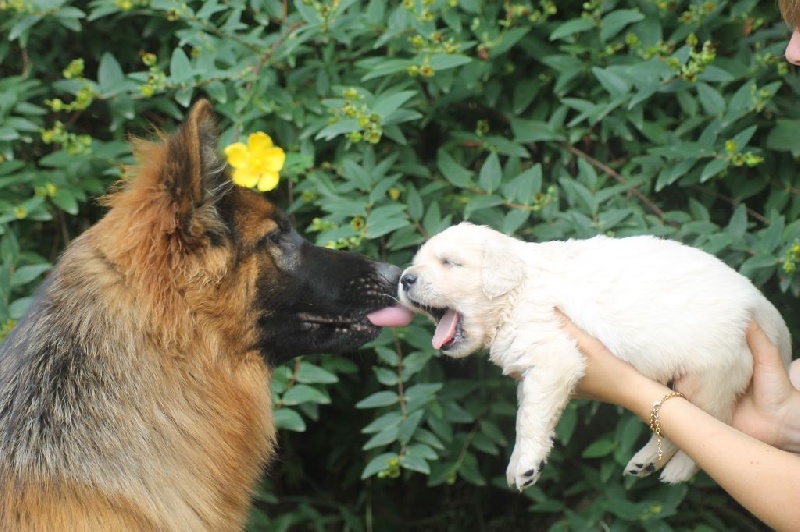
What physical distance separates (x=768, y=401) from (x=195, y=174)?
170 centimetres

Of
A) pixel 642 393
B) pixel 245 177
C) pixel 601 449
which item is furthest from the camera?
pixel 601 449

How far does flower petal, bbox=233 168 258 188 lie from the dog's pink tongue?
1.89 feet

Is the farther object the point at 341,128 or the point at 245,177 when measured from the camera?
the point at 341,128

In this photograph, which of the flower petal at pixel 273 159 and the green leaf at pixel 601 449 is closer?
the flower petal at pixel 273 159

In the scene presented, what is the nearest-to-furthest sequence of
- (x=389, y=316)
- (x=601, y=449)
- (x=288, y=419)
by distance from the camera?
1. (x=389, y=316)
2. (x=288, y=419)
3. (x=601, y=449)

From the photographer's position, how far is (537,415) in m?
2.35

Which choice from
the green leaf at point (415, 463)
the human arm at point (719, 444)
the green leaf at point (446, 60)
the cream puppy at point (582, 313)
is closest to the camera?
the human arm at point (719, 444)

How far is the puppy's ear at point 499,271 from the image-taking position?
8.00 ft

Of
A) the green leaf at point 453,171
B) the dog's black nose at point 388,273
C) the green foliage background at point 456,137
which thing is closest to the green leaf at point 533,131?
the green foliage background at point 456,137

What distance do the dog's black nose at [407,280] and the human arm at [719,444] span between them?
45 cm

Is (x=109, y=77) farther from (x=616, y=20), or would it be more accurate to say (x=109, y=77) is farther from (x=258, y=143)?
(x=616, y=20)

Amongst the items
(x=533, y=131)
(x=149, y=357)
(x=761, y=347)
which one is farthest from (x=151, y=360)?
(x=533, y=131)

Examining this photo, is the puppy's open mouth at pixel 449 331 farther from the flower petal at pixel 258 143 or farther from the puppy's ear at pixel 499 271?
the flower petal at pixel 258 143

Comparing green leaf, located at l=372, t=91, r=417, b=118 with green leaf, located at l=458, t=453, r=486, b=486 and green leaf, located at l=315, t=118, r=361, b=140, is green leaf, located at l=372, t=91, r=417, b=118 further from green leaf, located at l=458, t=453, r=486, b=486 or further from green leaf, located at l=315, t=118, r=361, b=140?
green leaf, located at l=458, t=453, r=486, b=486
